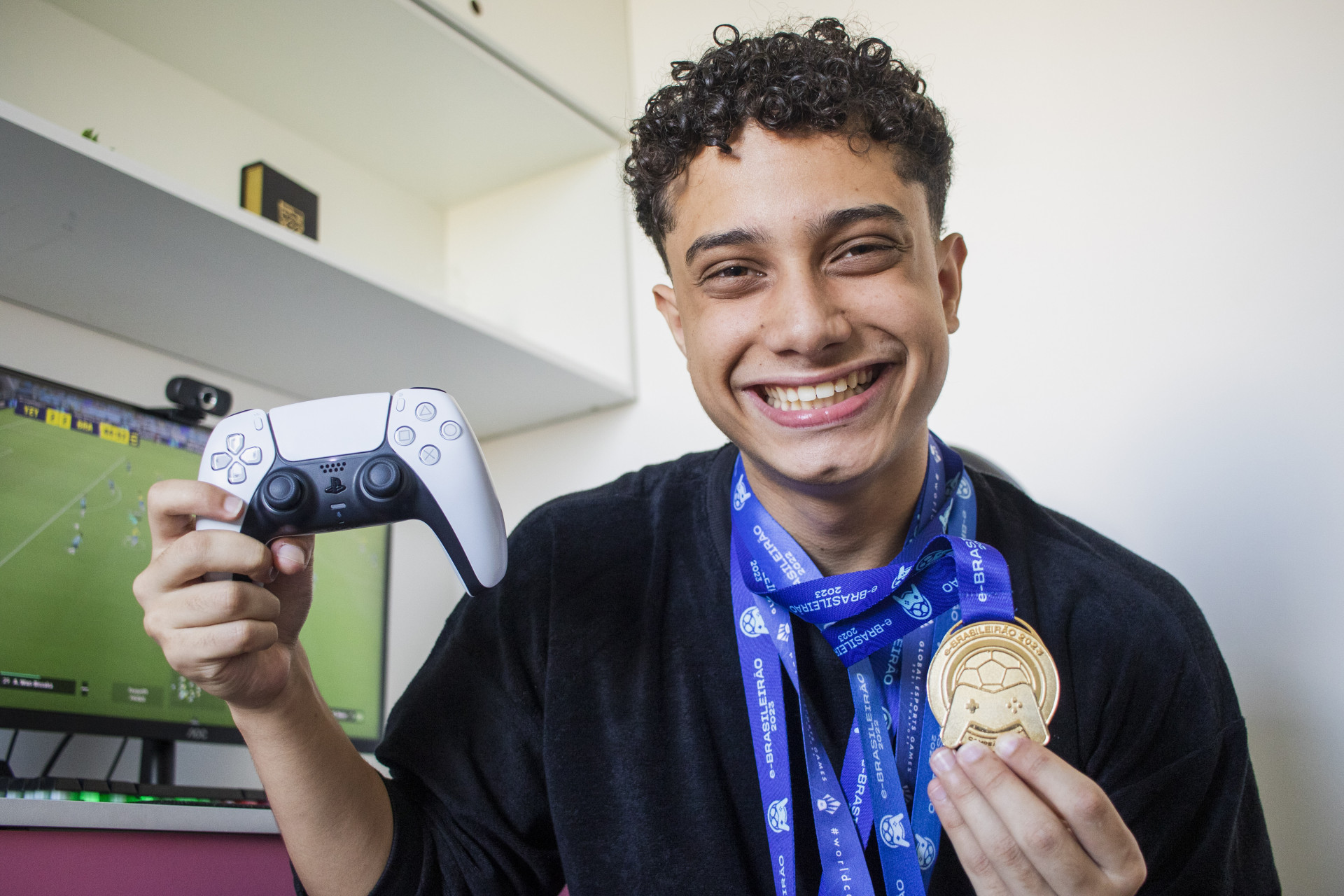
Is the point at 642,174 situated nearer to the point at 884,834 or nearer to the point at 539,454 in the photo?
the point at 884,834

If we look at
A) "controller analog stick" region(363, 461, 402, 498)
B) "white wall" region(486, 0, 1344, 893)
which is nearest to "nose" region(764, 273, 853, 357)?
"controller analog stick" region(363, 461, 402, 498)

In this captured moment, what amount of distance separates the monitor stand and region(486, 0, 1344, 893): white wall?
1.27 metres

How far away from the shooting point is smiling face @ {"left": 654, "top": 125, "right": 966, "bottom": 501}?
Answer: 3.17 ft

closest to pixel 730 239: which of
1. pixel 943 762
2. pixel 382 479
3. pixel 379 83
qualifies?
pixel 382 479

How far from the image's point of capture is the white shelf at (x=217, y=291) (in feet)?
3.77

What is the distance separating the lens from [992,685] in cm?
80

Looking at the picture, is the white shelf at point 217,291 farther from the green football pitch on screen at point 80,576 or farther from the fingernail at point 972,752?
the fingernail at point 972,752

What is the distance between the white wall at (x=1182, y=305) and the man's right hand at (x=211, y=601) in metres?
1.27

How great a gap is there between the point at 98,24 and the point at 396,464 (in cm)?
125

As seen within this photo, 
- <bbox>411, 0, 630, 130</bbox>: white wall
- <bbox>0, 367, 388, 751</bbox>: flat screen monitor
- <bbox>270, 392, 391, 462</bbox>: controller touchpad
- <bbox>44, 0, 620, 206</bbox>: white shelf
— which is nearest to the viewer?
<bbox>270, 392, 391, 462</bbox>: controller touchpad

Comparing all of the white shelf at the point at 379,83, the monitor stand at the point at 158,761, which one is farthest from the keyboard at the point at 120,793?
the white shelf at the point at 379,83

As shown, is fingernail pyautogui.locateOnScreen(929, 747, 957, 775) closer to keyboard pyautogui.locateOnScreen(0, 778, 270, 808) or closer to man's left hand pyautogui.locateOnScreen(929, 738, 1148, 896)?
man's left hand pyautogui.locateOnScreen(929, 738, 1148, 896)

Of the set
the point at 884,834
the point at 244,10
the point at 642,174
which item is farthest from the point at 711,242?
the point at 244,10

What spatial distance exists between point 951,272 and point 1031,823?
0.70 metres
